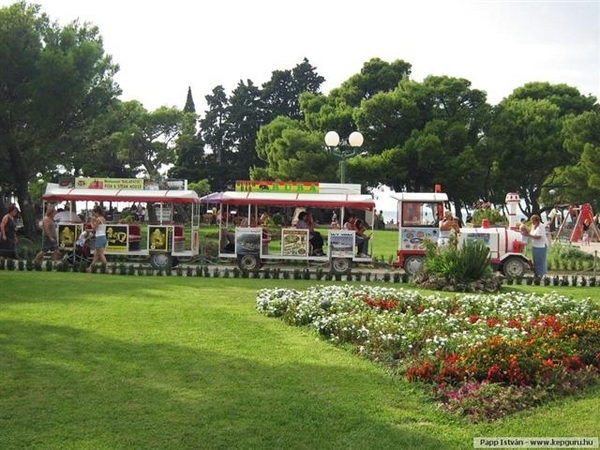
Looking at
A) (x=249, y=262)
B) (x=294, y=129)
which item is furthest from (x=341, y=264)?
(x=294, y=129)

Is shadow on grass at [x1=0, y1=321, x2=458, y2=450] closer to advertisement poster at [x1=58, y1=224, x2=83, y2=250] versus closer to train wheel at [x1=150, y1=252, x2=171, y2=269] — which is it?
train wheel at [x1=150, y1=252, x2=171, y2=269]

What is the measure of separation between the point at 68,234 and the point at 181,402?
48.6 ft

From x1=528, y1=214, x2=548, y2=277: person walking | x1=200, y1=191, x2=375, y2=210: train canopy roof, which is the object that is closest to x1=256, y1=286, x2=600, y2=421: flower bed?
x1=528, y1=214, x2=548, y2=277: person walking

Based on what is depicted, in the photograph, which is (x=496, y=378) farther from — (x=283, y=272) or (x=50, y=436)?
(x=283, y=272)

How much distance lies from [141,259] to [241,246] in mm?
3720

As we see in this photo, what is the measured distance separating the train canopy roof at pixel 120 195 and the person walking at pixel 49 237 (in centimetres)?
107

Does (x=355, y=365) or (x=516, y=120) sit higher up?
(x=516, y=120)

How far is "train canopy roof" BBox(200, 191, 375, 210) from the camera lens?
1873cm

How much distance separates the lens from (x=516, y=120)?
4706cm

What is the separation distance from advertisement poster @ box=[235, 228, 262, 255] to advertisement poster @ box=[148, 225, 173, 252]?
2025 mm

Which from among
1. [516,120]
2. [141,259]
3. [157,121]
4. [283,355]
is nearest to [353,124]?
[516,120]

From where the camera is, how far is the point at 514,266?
17812 mm

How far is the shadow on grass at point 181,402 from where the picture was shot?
4.96m

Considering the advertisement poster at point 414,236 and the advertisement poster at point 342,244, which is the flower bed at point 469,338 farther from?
the advertisement poster at point 342,244
